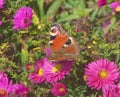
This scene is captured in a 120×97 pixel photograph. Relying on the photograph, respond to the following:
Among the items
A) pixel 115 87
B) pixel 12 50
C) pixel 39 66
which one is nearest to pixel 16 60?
pixel 12 50

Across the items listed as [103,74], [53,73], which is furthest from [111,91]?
[53,73]

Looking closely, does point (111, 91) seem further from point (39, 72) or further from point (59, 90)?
point (39, 72)

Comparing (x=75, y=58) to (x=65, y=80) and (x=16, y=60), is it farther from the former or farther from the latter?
(x=16, y=60)

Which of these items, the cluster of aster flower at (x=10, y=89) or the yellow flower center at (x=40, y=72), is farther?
the yellow flower center at (x=40, y=72)

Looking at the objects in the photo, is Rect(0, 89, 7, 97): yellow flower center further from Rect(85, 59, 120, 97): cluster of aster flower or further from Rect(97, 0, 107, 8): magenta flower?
Rect(97, 0, 107, 8): magenta flower

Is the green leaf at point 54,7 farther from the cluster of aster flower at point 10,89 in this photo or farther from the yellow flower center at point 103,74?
the yellow flower center at point 103,74

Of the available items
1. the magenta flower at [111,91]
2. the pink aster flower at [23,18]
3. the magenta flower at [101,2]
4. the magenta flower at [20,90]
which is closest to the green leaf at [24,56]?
the pink aster flower at [23,18]
